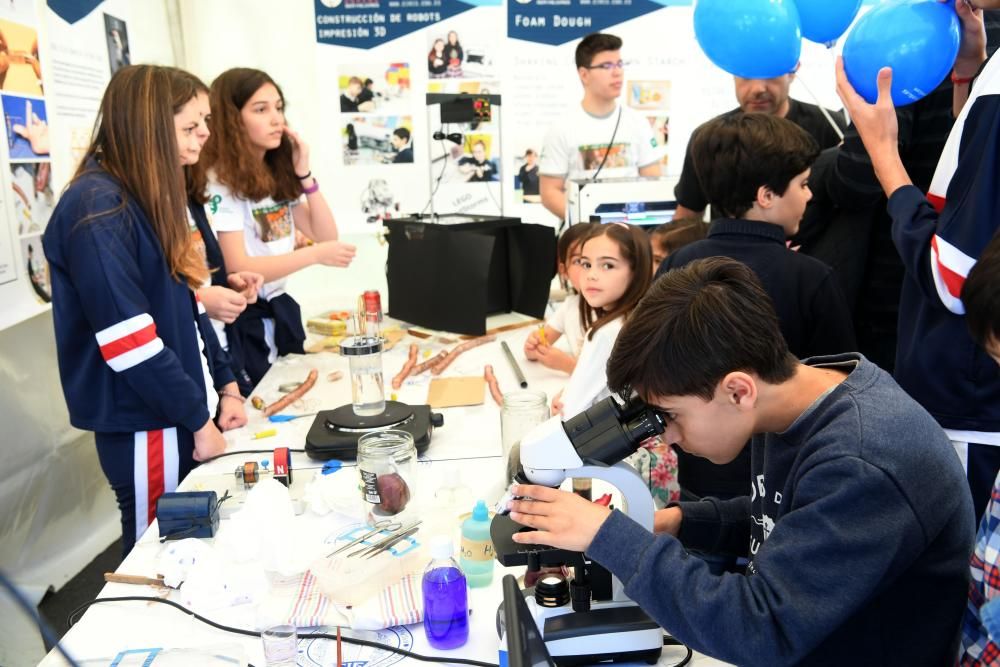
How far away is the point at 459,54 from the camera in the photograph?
4512 mm

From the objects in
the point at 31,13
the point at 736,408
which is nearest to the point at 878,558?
the point at 736,408

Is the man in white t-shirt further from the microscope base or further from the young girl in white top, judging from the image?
the microscope base

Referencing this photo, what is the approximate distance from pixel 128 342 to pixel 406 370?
905 mm

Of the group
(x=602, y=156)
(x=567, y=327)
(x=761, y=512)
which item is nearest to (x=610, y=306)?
(x=567, y=327)

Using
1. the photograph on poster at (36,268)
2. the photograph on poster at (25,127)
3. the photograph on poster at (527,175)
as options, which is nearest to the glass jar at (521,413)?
the photograph on poster at (36,268)

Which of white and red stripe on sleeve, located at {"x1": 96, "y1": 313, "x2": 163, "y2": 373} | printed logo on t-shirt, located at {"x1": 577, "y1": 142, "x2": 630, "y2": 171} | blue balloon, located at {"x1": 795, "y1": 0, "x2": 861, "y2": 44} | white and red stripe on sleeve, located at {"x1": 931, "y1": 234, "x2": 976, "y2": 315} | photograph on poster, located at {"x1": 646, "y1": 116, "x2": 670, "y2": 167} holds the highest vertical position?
blue balloon, located at {"x1": 795, "y1": 0, "x2": 861, "y2": 44}

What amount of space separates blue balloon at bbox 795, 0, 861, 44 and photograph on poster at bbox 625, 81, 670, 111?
2.37m

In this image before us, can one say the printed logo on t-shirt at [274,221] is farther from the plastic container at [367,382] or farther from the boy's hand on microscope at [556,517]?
the boy's hand on microscope at [556,517]

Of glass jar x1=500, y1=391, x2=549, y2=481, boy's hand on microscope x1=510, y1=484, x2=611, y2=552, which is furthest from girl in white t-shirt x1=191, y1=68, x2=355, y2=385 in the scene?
boy's hand on microscope x1=510, y1=484, x2=611, y2=552

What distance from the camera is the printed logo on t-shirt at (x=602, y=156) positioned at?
3.66 metres

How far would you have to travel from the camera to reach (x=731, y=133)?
73.7 inches

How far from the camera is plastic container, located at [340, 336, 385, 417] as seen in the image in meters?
1.95

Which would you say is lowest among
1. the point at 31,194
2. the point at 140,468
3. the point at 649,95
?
the point at 140,468

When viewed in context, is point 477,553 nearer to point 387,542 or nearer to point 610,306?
point 387,542
